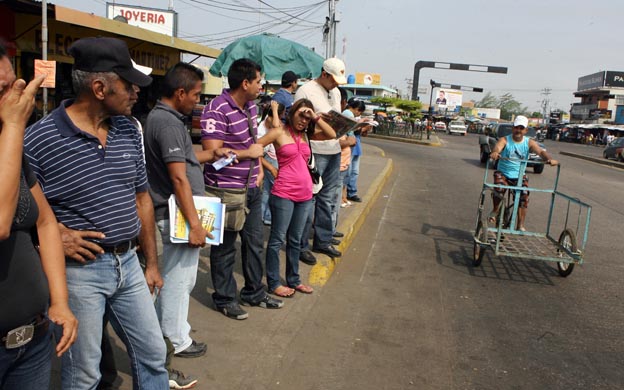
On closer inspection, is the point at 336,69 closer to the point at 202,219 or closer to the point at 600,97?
the point at 202,219

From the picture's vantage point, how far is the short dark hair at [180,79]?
3100 millimetres

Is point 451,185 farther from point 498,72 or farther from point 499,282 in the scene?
point 498,72

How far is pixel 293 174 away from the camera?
14.5ft

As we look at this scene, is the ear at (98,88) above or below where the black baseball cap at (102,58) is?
below

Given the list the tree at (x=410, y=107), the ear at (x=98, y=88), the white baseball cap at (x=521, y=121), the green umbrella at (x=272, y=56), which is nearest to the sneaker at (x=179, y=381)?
the ear at (x=98, y=88)

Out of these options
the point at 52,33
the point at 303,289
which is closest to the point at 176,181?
the point at 303,289

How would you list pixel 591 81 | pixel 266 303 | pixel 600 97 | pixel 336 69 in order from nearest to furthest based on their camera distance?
pixel 266 303
pixel 336 69
pixel 600 97
pixel 591 81

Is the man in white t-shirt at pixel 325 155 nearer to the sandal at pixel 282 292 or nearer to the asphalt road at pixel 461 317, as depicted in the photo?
the asphalt road at pixel 461 317

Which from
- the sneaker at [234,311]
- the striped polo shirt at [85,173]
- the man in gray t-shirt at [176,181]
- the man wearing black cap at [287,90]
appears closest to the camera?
the striped polo shirt at [85,173]

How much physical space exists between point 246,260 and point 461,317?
6.42ft

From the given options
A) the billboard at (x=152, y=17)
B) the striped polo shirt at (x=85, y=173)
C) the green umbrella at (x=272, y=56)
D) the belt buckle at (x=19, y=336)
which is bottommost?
the belt buckle at (x=19, y=336)

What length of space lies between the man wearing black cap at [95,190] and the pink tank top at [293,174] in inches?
83.7

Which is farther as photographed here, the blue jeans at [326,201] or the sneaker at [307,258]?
the blue jeans at [326,201]

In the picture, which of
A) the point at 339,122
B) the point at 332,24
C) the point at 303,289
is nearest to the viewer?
the point at 303,289
